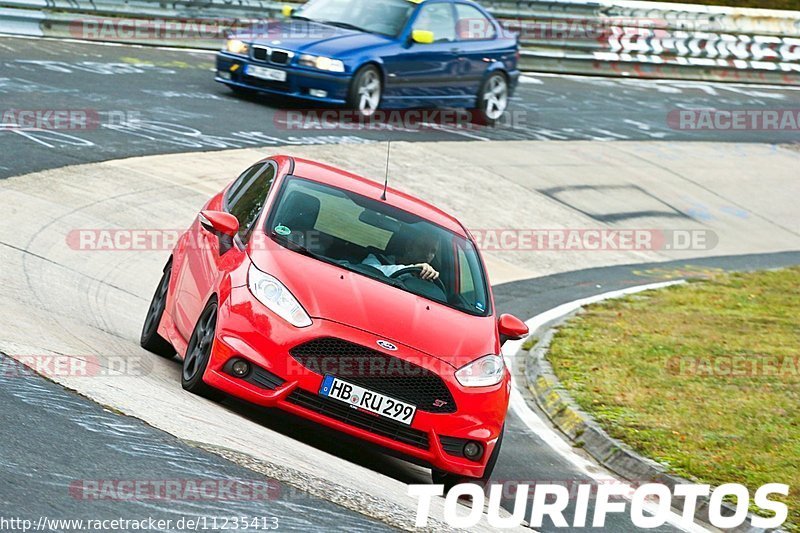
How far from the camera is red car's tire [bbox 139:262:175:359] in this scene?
8.87 meters

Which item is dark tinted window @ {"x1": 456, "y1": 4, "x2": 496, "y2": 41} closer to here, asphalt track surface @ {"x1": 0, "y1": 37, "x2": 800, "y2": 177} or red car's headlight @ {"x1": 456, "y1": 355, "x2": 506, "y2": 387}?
asphalt track surface @ {"x1": 0, "y1": 37, "x2": 800, "y2": 177}

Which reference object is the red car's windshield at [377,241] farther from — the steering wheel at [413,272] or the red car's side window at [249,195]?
the red car's side window at [249,195]

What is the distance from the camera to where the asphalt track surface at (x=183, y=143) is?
5.55 m

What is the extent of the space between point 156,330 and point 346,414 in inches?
85.3

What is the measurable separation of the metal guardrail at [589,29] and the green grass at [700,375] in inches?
437

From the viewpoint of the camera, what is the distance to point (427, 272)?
8.26m

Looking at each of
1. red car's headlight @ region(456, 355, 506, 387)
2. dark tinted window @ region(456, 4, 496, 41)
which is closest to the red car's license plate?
red car's headlight @ region(456, 355, 506, 387)

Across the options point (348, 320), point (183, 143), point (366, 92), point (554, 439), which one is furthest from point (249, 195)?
point (366, 92)

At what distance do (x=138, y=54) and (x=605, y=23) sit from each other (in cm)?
→ 1092

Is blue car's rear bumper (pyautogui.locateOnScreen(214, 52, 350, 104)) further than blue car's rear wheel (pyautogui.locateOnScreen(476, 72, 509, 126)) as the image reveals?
No

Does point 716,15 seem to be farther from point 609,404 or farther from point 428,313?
point 428,313

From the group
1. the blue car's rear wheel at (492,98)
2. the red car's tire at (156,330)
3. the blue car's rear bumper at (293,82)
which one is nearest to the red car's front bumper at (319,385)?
the red car's tire at (156,330)

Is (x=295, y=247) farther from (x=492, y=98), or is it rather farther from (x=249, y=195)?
(x=492, y=98)

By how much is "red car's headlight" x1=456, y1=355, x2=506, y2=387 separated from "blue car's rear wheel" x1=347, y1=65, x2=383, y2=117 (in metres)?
11.6
